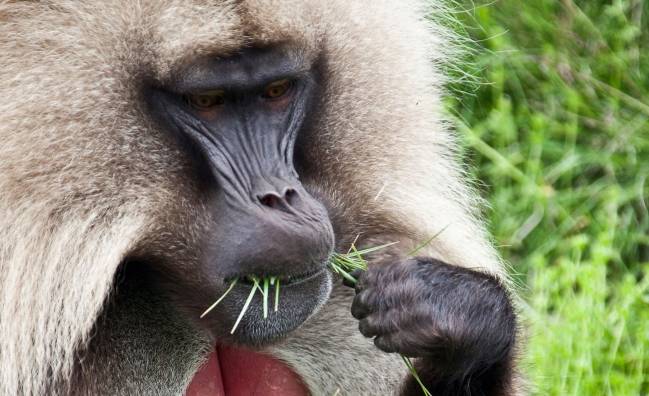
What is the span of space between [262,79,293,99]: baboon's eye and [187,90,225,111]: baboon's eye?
0.42 ft

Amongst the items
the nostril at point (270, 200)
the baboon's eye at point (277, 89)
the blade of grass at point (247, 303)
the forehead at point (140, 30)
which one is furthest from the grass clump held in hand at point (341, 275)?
the forehead at point (140, 30)

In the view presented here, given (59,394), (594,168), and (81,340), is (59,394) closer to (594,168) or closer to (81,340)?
(81,340)

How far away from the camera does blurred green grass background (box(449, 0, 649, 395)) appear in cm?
617

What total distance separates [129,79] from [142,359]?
0.78 m

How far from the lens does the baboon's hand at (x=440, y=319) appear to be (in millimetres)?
3586

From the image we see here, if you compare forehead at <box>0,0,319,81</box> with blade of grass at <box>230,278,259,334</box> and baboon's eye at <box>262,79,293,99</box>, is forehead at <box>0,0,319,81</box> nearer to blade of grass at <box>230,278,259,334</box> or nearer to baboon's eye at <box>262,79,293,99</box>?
baboon's eye at <box>262,79,293,99</box>

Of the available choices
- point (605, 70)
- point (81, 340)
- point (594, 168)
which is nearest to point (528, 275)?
point (594, 168)

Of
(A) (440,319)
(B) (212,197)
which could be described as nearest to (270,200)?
(B) (212,197)

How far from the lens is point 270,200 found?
10.8 feet

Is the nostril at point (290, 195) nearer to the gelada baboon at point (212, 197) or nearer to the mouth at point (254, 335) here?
the gelada baboon at point (212, 197)

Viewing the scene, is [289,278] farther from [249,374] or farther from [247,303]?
[249,374]

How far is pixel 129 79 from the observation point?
329cm

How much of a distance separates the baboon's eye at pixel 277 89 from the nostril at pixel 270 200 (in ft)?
1.05

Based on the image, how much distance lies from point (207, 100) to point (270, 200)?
0.33 meters
